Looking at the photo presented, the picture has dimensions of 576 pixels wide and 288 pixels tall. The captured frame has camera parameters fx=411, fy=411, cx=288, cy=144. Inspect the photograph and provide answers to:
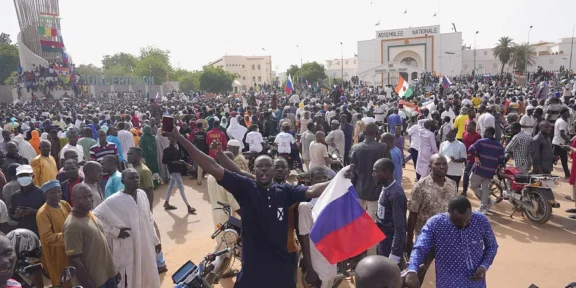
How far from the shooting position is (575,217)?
7.18 metres

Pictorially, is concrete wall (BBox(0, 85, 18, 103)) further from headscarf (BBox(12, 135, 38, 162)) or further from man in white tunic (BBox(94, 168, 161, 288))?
man in white tunic (BBox(94, 168, 161, 288))

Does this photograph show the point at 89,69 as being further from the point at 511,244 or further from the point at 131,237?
the point at 511,244

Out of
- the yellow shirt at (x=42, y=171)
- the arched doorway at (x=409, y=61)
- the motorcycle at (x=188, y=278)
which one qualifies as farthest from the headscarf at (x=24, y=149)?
the arched doorway at (x=409, y=61)

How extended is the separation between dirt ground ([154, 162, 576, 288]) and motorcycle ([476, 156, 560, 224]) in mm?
208

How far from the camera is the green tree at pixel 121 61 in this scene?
9575 cm

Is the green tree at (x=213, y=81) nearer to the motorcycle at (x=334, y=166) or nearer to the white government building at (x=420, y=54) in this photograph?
the white government building at (x=420, y=54)

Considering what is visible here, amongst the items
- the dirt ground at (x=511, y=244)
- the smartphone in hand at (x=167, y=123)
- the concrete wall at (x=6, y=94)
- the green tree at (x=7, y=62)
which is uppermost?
the green tree at (x=7, y=62)

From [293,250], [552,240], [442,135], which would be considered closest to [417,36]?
[442,135]

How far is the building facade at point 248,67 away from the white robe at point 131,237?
87064 millimetres

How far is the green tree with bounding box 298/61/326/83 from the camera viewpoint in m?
64.8

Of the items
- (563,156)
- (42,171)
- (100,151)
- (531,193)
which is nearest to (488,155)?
(531,193)

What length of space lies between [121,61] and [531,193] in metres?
101

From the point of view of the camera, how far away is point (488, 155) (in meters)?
7.11

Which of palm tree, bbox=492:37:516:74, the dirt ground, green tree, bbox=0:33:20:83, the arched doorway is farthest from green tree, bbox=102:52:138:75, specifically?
the dirt ground
